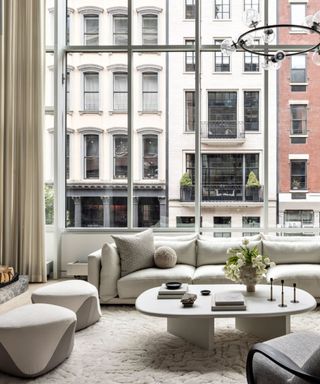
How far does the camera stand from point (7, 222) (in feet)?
19.2

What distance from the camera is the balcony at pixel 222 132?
623 cm

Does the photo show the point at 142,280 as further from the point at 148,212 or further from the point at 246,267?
the point at 148,212

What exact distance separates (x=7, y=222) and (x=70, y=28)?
2936 millimetres

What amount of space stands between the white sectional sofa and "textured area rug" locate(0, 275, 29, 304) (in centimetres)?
93

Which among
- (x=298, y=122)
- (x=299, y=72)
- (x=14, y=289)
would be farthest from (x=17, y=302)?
(x=299, y=72)

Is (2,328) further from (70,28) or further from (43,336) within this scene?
(70,28)

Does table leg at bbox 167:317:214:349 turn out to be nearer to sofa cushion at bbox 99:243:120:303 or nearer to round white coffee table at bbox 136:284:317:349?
round white coffee table at bbox 136:284:317:349

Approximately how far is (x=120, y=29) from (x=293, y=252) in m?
3.91

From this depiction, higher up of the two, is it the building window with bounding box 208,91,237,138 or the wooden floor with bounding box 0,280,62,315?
the building window with bounding box 208,91,237,138

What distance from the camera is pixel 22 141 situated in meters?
5.93

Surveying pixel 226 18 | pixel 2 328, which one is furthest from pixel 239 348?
pixel 226 18

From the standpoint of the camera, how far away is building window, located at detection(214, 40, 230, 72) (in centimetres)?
630

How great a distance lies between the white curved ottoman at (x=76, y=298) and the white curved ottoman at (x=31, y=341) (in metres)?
0.72

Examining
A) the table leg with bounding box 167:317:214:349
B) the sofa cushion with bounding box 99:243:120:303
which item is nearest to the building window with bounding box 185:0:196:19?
the sofa cushion with bounding box 99:243:120:303
